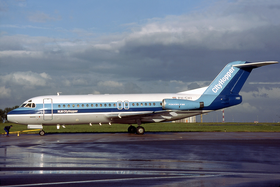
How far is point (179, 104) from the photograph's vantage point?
29.8m

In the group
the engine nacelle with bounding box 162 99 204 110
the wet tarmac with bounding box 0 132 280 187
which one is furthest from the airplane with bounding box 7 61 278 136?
the wet tarmac with bounding box 0 132 280 187

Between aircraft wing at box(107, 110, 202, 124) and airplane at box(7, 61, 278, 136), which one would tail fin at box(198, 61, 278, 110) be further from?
aircraft wing at box(107, 110, 202, 124)

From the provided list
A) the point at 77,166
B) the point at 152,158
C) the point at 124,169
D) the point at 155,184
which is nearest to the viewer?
the point at 155,184

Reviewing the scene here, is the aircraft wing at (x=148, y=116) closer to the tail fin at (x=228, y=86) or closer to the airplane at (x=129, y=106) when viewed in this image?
the airplane at (x=129, y=106)

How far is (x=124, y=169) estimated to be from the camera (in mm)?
11242

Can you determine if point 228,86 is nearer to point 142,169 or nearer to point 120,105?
point 120,105

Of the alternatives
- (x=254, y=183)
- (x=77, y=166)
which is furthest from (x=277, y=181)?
(x=77, y=166)

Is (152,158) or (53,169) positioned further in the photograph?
(152,158)

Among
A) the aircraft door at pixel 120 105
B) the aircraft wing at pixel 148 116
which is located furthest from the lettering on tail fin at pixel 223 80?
the aircraft door at pixel 120 105

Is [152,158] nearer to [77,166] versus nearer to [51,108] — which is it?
[77,166]

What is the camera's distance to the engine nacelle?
29625 mm

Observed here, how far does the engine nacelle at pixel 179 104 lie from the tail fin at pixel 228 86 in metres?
1.29

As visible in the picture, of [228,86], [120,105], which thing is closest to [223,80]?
[228,86]

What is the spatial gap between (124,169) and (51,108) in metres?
20.5
